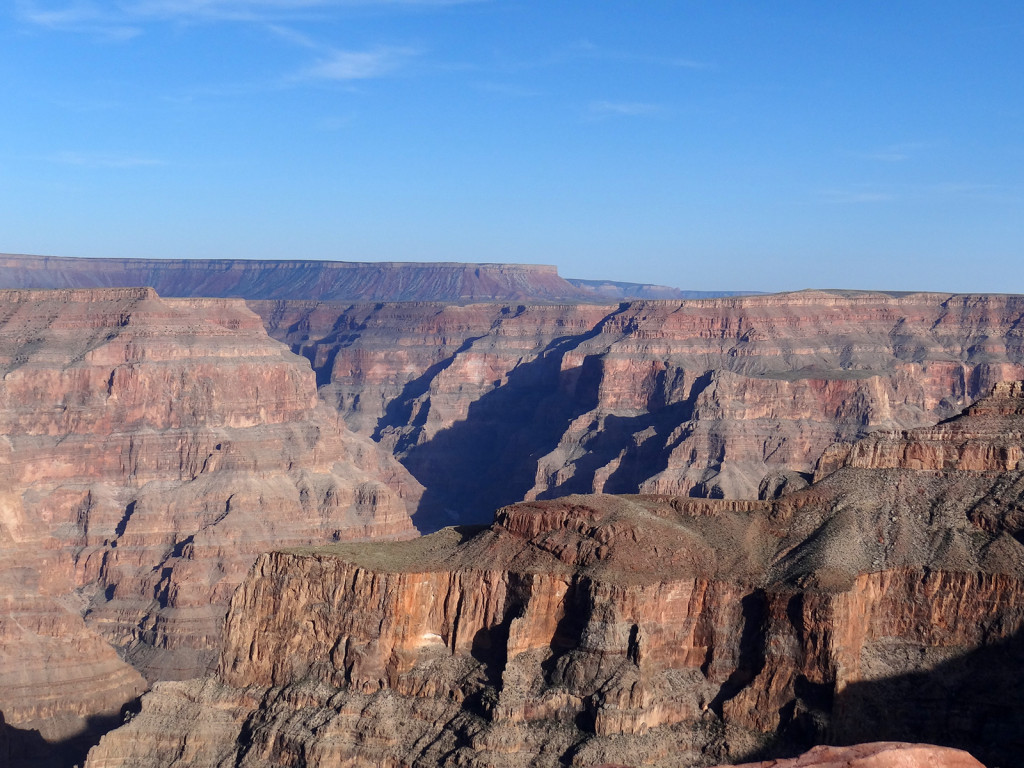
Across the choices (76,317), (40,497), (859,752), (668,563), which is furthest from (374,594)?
(76,317)

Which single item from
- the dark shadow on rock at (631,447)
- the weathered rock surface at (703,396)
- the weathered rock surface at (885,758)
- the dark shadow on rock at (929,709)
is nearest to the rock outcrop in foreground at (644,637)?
the dark shadow on rock at (929,709)

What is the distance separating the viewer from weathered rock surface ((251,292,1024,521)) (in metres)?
137

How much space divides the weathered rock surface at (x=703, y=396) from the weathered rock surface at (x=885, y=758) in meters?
89.1

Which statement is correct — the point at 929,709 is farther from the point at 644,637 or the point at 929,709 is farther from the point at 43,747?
the point at 43,747

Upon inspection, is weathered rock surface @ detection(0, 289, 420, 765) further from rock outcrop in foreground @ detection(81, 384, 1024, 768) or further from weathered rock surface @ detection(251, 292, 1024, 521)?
rock outcrop in foreground @ detection(81, 384, 1024, 768)

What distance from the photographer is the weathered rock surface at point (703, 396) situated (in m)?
137

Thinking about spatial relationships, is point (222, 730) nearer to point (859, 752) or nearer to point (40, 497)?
point (859, 752)

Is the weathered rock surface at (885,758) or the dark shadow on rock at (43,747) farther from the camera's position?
the dark shadow on rock at (43,747)

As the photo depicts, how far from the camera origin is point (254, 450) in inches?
5094

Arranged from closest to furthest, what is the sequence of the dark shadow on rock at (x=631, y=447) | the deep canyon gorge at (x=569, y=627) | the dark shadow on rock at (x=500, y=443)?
the deep canyon gorge at (x=569, y=627)
the dark shadow on rock at (x=631, y=447)
the dark shadow on rock at (x=500, y=443)

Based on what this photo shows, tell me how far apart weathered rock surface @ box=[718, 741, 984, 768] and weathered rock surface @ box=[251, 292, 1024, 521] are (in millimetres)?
89088

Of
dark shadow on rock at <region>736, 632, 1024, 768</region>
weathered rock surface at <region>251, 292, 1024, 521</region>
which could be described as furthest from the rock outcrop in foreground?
weathered rock surface at <region>251, 292, 1024, 521</region>

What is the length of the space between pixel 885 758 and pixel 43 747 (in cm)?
5422

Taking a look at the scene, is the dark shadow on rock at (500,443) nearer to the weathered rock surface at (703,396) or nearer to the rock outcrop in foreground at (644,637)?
the weathered rock surface at (703,396)
